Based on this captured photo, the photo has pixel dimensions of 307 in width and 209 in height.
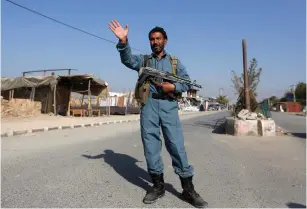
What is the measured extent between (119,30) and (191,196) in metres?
1.85

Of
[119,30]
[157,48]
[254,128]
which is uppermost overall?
[119,30]

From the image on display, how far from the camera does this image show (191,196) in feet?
10.5

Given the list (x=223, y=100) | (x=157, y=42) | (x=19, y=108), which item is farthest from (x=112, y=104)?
(x=223, y=100)

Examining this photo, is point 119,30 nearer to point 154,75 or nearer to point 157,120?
point 154,75

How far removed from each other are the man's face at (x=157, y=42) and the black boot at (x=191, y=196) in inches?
56.4

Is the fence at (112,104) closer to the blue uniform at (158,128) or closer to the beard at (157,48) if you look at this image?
the beard at (157,48)

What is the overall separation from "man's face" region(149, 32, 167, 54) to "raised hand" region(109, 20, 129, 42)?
1.00 ft

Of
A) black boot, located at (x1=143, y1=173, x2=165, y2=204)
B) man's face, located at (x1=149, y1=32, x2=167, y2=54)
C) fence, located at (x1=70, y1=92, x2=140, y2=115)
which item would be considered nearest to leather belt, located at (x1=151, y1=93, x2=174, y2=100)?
man's face, located at (x1=149, y1=32, x2=167, y2=54)

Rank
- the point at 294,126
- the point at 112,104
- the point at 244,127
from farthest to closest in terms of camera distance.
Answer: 1. the point at 112,104
2. the point at 294,126
3. the point at 244,127

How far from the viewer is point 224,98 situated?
121 m

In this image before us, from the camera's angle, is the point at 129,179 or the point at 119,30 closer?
the point at 119,30

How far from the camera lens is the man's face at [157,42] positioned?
3406 millimetres

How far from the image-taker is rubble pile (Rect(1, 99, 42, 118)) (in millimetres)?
17562

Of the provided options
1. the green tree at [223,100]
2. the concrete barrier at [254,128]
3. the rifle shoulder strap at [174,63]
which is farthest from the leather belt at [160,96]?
the green tree at [223,100]
